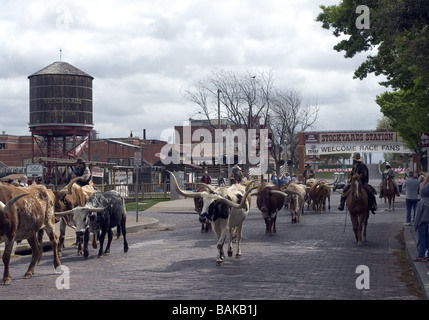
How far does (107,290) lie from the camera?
1052cm

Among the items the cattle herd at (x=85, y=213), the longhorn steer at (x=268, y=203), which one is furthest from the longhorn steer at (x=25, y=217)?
the longhorn steer at (x=268, y=203)

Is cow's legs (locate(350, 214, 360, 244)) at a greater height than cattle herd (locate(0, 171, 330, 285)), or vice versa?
cattle herd (locate(0, 171, 330, 285))

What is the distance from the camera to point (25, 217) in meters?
11.8

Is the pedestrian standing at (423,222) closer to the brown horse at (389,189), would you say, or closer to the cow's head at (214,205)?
the cow's head at (214,205)

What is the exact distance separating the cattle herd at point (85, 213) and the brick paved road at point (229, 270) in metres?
0.43

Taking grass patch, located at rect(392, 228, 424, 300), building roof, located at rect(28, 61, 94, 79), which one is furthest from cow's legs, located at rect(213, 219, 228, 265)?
building roof, located at rect(28, 61, 94, 79)

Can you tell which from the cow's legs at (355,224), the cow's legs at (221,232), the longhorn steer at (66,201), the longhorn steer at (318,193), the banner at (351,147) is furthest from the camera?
the banner at (351,147)

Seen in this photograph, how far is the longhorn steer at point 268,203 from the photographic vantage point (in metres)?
19.3

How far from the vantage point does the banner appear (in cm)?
6188

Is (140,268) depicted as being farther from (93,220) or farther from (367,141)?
(367,141)

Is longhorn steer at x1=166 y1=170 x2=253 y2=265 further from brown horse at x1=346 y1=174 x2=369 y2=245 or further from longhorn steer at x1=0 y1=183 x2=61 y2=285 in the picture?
brown horse at x1=346 y1=174 x2=369 y2=245

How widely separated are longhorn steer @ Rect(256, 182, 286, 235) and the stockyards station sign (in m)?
42.7

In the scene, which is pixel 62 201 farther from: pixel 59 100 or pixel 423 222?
pixel 59 100
